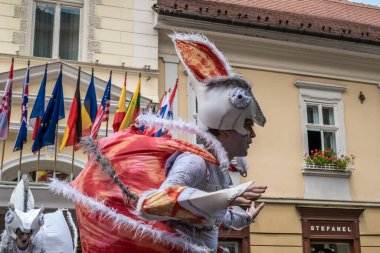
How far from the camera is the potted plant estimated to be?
474 inches

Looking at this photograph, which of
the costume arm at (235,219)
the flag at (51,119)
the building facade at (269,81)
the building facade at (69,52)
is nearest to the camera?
the costume arm at (235,219)

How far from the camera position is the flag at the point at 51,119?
903cm

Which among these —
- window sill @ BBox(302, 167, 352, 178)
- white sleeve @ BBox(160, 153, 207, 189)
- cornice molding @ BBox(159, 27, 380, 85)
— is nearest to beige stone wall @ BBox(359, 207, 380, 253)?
window sill @ BBox(302, 167, 352, 178)

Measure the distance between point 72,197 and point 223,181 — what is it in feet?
2.23

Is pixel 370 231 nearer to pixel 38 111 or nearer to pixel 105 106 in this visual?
pixel 105 106

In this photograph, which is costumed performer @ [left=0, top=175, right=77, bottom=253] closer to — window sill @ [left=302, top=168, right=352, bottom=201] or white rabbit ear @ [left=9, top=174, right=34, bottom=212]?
white rabbit ear @ [left=9, top=174, right=34, bottom=212]

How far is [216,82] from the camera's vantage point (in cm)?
276

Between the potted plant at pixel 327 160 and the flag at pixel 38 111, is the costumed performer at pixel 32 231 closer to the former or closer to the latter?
the flag at pixel 38 111

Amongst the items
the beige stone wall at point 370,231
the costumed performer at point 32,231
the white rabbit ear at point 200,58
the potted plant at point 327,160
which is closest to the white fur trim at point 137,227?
the white rabbit ear at point 200,58

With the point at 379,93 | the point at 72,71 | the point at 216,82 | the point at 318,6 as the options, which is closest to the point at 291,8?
the point at 318,6

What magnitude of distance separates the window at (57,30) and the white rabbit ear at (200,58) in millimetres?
8252

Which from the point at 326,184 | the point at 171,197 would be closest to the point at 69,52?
the point at 326,184

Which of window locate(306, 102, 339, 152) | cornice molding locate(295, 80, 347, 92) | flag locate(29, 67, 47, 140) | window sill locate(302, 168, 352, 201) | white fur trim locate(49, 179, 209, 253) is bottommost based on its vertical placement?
white fur trim locate(49, 179, 209, 253)

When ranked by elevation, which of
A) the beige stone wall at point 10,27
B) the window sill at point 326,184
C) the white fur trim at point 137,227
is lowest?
the white fur trim at point 137,227
